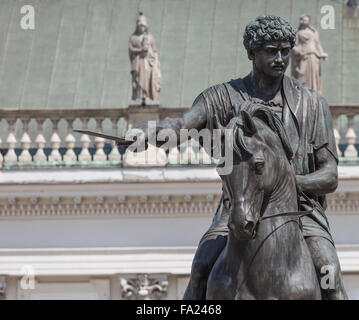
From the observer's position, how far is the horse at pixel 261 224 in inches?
571

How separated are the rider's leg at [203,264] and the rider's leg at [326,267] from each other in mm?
620

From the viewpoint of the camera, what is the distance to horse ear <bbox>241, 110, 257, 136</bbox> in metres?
14.6

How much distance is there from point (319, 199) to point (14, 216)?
23946 mm

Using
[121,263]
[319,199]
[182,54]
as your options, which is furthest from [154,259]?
[319,199]

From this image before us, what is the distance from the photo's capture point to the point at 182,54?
44375 mm

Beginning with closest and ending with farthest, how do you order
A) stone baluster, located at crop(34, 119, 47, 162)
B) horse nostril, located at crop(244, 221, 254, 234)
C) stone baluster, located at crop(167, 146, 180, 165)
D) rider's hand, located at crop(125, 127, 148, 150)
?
horse nostril, located at crop(244, 221, 254, 234) → rider's hand, located at crop(125, 127, 148, 150) → stone baluster, located at crop(167, 146, 180, 165) → stone baluster, located at crop(34, 119, 47, 162)

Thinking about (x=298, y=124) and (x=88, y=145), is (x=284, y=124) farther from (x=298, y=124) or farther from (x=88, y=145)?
(x=88, y=145)

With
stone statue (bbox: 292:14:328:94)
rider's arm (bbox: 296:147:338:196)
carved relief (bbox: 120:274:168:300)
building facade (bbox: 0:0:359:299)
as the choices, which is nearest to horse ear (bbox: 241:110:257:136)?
rider's arm (bbox: 296:147:338:196)

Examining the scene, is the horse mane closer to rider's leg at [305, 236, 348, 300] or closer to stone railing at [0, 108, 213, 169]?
rider's leg at [305, 236, 348, 300]

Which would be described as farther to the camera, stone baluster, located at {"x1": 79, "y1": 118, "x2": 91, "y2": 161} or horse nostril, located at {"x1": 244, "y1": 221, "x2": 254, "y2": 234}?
stone baluster, located at {"x1": 79, "y1": 118, "x2": 91, "y2": 161}

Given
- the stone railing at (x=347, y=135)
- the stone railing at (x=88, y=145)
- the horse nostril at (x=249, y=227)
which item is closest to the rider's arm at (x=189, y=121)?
the horse nostril at (x=249, y=227)

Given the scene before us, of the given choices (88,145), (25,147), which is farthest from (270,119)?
(88,145)

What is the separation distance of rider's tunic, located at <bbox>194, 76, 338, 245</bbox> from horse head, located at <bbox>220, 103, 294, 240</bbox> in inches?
17.5

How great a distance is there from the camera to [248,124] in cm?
1461
